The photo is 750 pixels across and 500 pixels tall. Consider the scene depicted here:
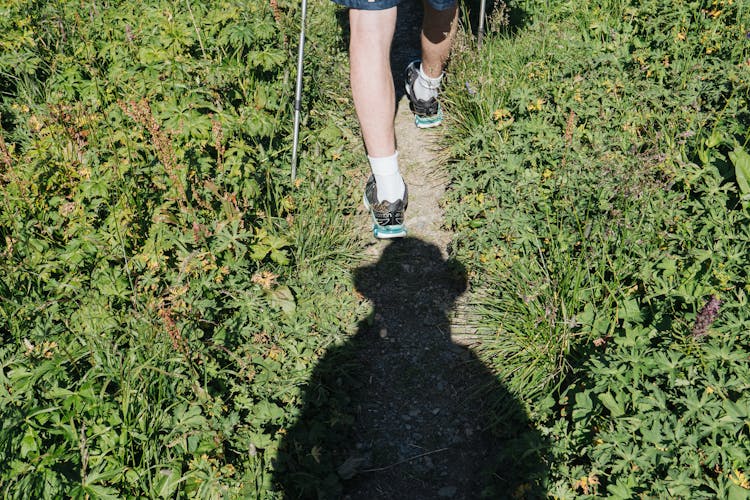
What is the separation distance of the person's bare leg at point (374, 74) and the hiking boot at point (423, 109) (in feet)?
3.35

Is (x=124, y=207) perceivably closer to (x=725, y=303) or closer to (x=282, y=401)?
(x=282, y=401)

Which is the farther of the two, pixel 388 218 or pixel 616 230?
pixel 388 218

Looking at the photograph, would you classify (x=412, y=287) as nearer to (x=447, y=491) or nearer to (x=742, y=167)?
(x=447, y=491)

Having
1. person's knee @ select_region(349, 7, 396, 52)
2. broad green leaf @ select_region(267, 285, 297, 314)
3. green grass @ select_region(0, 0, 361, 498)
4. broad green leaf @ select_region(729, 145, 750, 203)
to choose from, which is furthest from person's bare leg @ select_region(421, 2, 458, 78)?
broad green leaf @ select_region(267, 285, 297, 314)

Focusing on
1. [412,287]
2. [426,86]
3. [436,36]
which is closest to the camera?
[412,287]

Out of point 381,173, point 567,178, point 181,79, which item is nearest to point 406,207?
point 381,173

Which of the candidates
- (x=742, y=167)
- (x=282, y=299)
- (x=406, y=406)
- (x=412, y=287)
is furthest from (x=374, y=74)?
(x=742, y=167)

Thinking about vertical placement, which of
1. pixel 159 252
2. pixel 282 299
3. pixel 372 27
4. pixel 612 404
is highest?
pixel 372 27

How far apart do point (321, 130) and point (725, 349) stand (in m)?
3.27

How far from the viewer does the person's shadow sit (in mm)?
3053

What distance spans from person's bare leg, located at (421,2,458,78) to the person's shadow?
2031 mm

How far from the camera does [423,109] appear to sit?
206 inches

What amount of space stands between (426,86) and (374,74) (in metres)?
1.28

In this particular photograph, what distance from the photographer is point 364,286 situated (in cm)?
409
